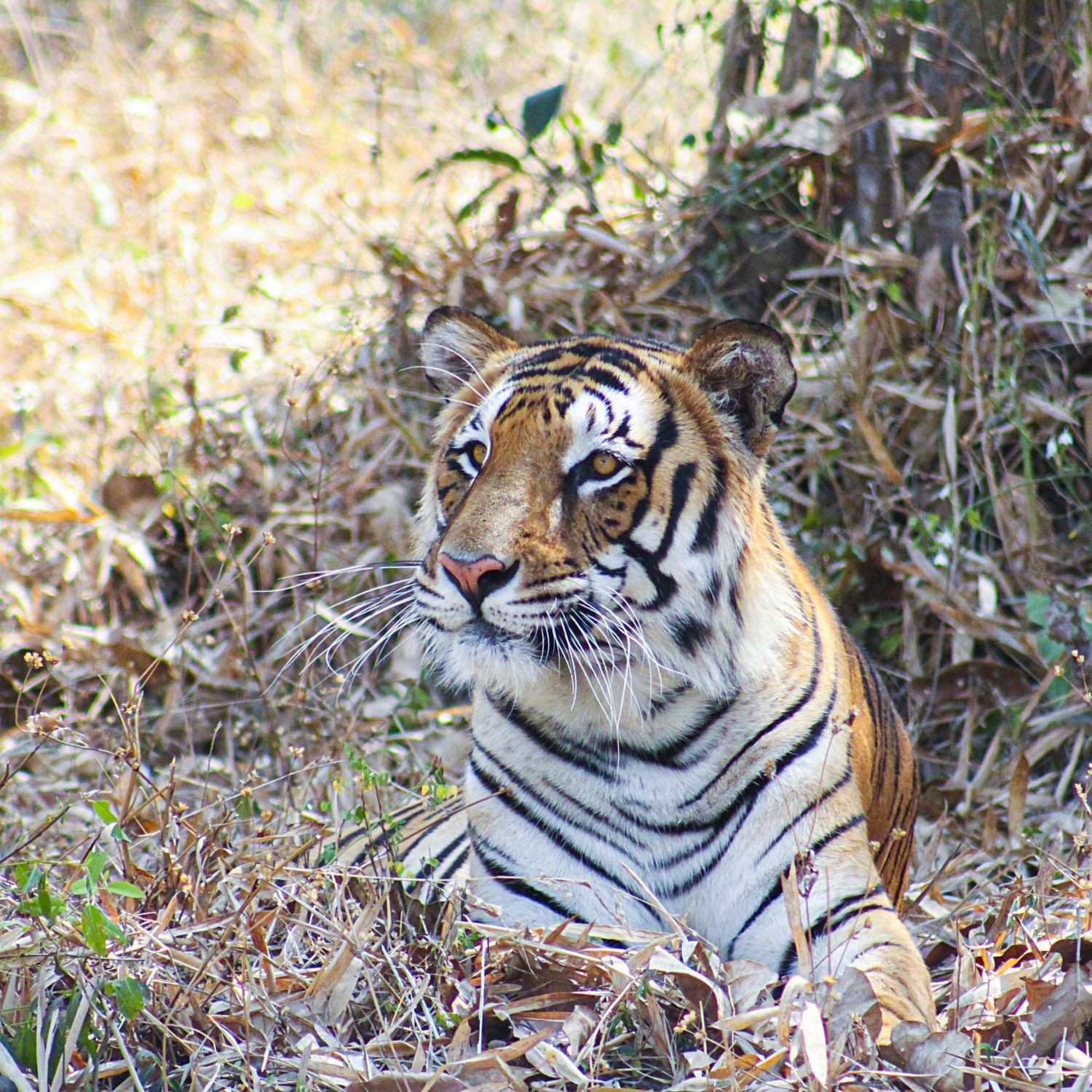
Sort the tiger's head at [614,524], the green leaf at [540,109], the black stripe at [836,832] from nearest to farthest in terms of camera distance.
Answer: the tiger's head at [614,524] < the black stripe at [836,832] < the green leaf at [540,109]

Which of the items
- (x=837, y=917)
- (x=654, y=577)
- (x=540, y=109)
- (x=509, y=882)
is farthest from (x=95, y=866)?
(x=540, y=109)

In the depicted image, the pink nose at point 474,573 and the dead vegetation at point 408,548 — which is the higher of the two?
the pink nose at point 474,573

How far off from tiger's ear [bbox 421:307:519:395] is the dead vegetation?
0.69 meters

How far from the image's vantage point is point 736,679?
301cm

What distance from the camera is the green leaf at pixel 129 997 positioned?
2402 millimetres

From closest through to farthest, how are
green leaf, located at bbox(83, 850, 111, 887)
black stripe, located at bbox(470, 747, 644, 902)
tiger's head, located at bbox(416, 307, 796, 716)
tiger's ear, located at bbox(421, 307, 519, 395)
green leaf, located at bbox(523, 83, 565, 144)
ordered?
1. green leaf, located at bbox(83, 850, 111, 887)
2. tiger's head, located at bbox(416, 307, 796, 716)
3. black stripe, located at bbox(470, 747, 644, 902)
4. tiger's ear, located at bbox(421, 307, 519, 395)
5. green leaf, located at bbox(523, 83, 565, 144)

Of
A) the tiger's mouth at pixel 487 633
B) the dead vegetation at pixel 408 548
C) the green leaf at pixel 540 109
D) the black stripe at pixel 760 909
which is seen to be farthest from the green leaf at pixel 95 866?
the green leaf at pixel 540 109

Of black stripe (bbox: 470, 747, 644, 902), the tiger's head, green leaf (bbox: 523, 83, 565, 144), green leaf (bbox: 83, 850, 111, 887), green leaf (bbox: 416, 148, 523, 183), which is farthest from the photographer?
green leaf (bbox: 416, 148, 523, 183)

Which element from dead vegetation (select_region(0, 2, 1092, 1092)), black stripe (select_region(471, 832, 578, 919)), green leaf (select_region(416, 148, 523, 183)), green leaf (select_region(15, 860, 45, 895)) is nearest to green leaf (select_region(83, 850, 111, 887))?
dead vegetation (select_region(0, 2, 1092, 1092))

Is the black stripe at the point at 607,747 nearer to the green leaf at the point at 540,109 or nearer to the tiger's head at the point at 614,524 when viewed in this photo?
the tiger's head at the point at 614,524

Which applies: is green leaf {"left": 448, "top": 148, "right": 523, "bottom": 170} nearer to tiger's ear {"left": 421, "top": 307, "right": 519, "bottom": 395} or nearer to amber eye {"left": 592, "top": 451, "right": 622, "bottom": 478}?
tiger's ear {"left": 421, "top": 307, "right": 519, "bottom": 395}

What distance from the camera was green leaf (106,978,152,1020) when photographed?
2402mm

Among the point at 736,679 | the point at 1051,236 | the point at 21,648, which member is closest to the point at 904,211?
the point at 1051,236

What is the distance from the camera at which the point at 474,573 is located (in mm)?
2758
